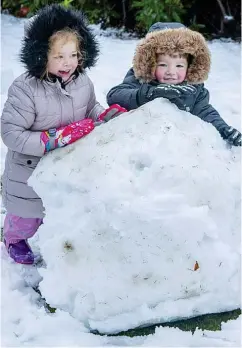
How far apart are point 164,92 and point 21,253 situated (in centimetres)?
132

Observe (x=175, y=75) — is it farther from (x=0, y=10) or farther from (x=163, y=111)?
(x=0, y=10)

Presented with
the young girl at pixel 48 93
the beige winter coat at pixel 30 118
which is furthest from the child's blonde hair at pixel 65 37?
the beige winter coat at pixel 30 118

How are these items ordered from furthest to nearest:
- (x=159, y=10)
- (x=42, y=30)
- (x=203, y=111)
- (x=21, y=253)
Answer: (x=159, y=10) < (x=21, y=253) < (x=203, y=111) < (x=42, y=30)

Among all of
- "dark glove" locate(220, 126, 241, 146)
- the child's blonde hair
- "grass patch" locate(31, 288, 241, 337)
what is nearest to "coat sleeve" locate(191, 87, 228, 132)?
"dark glove" locate(220, 126, 241, 146)

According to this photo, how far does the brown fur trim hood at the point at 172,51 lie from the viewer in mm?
3051

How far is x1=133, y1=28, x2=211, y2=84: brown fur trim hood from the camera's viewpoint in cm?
305

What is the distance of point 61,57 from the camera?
2.88 m

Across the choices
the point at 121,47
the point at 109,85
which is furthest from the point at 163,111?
the point at 121,47

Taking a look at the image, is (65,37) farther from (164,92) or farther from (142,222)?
(142,222)

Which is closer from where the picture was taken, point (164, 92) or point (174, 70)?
point (164, 92)

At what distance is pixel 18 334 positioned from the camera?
276cm

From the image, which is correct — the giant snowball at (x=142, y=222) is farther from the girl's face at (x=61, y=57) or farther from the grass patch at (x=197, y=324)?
the girl's face at (x=61, y=57)

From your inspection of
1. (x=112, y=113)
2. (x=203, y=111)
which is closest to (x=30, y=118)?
(x=112, y=113)

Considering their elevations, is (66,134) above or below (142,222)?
above
